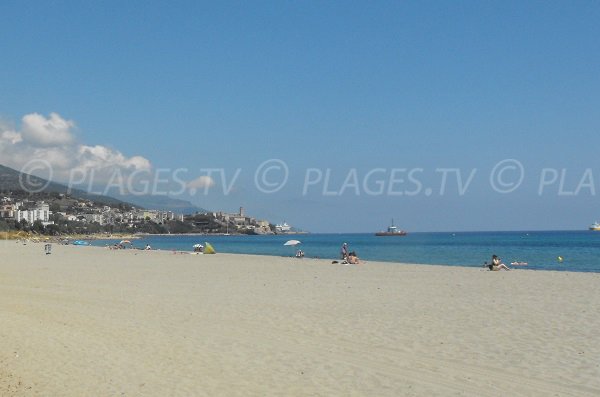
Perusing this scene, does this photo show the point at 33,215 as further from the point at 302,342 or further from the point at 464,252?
the point at 302,342

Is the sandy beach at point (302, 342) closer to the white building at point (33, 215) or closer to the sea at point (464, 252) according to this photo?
the sea at point (464, 252)

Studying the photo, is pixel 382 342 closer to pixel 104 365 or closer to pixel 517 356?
pixel 517 356

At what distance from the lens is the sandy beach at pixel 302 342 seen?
7.77 metres

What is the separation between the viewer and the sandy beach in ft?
25.5

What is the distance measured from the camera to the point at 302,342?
10.6 m

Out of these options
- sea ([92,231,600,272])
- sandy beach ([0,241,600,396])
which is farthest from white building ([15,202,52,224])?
sandy beach ([0,241,600,396])

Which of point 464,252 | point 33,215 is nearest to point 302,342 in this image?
point 464,252

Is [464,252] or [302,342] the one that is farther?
[464,252]

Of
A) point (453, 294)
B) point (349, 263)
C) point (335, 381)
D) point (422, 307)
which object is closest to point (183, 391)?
point (335, 381)

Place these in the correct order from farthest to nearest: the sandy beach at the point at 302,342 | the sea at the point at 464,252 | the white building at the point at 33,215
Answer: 1. the white building at the point at 33,215
2. the sea at the point at 464,252
3. the sandy beach at the point at 302,342

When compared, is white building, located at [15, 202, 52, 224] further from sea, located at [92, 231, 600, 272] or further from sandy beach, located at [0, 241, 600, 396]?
sandy beach, located at [0, 241, 600, 396]

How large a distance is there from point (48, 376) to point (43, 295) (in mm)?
11339

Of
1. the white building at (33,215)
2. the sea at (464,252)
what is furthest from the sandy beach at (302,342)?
the white building at (33,215)

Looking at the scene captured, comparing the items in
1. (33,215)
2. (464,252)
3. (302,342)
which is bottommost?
(302,342)
